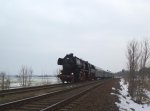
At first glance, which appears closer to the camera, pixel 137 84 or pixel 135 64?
pixel 137 84

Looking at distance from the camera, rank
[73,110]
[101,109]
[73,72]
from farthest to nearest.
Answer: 1. [73,72]
2. [101,109]
3. [73,110]

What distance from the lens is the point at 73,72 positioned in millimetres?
39000

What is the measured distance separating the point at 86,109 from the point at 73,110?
823 mm

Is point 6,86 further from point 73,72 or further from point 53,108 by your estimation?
point 53,108

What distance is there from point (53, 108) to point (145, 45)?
3672 centimetres

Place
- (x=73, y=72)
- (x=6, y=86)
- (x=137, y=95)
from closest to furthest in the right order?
(x=6, y=86), (x=137, y=95), (x=73, y=72)

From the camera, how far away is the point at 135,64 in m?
45.0

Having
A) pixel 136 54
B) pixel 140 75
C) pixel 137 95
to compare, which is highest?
pixel 136 54

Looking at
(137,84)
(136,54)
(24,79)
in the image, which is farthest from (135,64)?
(24,79)

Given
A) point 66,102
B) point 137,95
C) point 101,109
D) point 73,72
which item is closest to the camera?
point 101,109

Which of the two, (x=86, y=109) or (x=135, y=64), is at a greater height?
(x=135, y=64)

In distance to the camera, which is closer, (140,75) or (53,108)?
(53,108)

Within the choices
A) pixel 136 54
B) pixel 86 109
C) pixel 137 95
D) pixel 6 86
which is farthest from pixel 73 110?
pixel 136 54

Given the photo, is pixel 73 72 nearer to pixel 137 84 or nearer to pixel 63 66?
pixel 63 66
